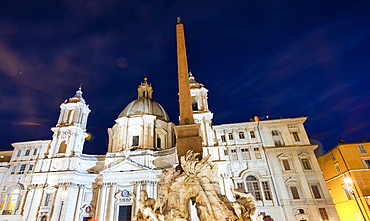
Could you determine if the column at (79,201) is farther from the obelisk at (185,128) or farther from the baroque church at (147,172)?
the obelisk at (185,128)

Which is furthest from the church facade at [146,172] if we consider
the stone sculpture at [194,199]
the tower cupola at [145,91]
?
the stone sculpture at [194,199]

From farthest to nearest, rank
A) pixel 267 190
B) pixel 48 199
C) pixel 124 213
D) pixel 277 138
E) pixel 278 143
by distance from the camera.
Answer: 1. pixel 277 138
2. pixel 278 143
3. pixel 48 199
4. pixel 124 213
5. pixel 267 190

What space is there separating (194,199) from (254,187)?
17755mm

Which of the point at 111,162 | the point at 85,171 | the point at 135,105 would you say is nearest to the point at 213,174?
the point at 111,162

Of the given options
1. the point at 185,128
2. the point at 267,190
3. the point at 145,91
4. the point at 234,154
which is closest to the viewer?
the point at 185,128

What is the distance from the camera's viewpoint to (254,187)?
25.6m

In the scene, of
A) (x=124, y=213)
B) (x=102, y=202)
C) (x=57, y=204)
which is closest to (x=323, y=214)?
(x=124, y=213)

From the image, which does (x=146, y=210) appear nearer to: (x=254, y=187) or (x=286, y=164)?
(x=254, y=187)

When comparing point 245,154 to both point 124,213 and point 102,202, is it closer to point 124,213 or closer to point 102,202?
point 124,213

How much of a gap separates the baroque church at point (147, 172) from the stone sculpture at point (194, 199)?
13.6 metres

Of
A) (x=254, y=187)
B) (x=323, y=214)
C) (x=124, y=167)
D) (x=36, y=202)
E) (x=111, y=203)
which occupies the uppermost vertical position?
(x=124, y=167)

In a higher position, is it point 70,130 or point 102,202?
point 70,130

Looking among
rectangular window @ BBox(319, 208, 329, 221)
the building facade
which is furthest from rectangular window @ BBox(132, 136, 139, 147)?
the building facade

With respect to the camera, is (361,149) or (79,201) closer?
(361,149)
